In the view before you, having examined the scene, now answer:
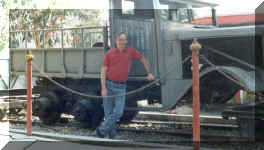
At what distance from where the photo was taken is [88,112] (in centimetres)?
761

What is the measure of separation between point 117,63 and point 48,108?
2843 millimetres

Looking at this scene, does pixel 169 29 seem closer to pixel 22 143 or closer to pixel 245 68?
pixel 245 68

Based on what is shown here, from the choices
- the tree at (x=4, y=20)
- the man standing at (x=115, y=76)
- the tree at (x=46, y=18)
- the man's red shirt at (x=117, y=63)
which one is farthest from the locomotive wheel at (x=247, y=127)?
the tree at (x=46, y=18)

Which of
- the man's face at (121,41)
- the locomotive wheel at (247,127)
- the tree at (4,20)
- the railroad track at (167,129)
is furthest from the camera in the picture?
the tree at (4,20)

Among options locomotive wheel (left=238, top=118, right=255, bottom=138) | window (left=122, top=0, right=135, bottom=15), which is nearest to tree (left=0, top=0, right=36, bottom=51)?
window (left=122, top=0, right=135, bottom=15)

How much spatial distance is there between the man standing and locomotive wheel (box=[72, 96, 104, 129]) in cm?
116

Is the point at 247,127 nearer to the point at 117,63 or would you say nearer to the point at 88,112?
the point at 117,63

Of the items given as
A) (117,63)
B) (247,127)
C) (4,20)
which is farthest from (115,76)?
(4,20)

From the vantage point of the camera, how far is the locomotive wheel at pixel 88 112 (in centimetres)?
751

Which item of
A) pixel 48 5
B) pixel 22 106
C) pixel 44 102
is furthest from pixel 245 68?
pixel 48 5

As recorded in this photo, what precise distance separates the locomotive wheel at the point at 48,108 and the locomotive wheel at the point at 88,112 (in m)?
0.90

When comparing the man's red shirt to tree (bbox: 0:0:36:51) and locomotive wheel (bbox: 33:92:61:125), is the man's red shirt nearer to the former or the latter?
locomotive wheel (bbox: 33:92:61:125)

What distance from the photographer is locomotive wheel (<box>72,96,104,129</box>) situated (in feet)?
24.6

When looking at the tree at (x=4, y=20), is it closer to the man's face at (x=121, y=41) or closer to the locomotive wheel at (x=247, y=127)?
the man's face at (x=121, y=41)
